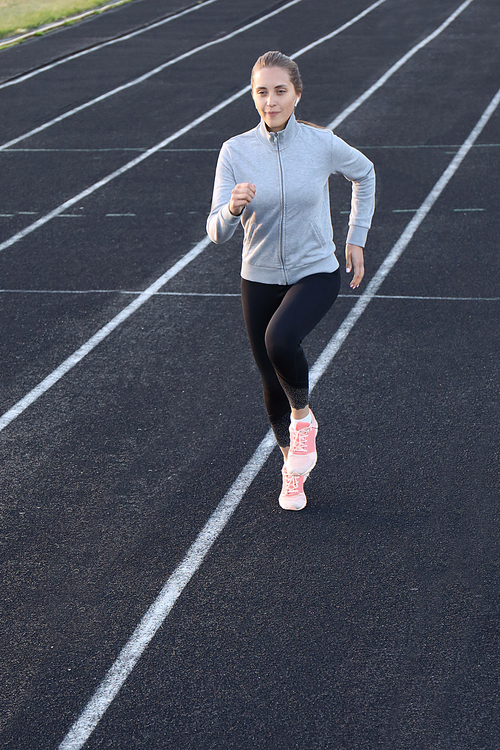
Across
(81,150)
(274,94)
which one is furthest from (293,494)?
(81,150)

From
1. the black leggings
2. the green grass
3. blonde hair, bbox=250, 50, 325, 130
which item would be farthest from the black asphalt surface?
the green grass

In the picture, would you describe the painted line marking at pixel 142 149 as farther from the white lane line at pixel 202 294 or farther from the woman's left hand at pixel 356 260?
the woman's left hand at pixel 356 260

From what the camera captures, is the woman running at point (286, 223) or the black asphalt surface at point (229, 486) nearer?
the black asphalt surface at point (229, 486)

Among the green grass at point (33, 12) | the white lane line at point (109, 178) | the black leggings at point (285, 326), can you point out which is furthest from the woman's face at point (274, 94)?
the green grass at point (33, 12)

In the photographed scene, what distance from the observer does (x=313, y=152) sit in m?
4.56

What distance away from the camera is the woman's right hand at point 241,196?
13.5 feet

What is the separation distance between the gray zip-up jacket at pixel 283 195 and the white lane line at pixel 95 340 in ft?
7.74

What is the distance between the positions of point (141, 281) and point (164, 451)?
3152 mm

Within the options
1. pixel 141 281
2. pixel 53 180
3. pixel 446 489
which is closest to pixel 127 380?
pixel 141 281

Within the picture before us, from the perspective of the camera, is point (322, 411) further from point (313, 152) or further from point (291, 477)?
point (313, 152)

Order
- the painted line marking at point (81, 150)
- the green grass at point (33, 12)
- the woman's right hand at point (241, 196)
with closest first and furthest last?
the woman's right hand at point (241, 196)
the painted line marking at point (81, 150)
the green grass at point (33, 12)

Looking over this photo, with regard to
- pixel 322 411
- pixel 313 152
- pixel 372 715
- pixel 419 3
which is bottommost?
pixel 419 3

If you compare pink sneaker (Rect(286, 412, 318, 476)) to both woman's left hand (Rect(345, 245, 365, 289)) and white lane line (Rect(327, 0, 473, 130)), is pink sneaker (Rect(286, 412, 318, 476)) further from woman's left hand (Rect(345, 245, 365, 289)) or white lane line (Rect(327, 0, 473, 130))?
white lane line (Rect(327, 0, 473, 130))

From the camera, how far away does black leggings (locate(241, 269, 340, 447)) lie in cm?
451
